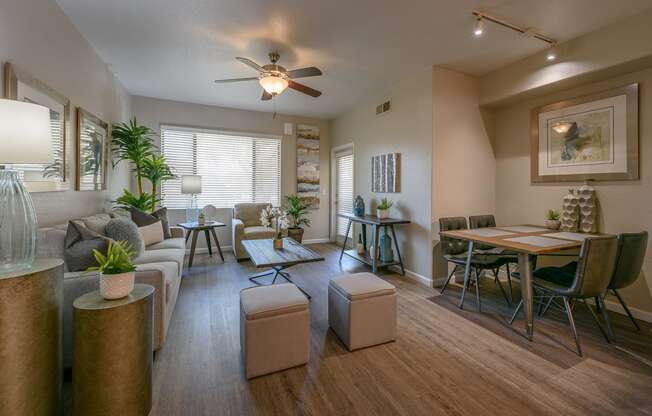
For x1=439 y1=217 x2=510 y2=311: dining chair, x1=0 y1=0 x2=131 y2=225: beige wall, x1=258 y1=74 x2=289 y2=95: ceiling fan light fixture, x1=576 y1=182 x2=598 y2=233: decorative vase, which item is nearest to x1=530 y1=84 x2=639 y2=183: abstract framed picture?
x1=576 y1=182 x2=598 y2=233: decorative vase

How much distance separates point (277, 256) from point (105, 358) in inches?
68.9

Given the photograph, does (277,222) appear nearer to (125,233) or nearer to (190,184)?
(125,233)

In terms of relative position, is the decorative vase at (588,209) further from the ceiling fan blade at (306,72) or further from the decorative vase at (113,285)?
the decorative vase at (113,285)

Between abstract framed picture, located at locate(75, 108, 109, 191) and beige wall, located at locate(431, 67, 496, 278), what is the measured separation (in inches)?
156

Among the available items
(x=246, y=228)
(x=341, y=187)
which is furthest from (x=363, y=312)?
(x=341, y=187)

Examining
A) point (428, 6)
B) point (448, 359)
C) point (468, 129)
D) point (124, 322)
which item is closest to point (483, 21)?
point (428, 6)

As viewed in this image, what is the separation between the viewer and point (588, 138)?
311 centimetres

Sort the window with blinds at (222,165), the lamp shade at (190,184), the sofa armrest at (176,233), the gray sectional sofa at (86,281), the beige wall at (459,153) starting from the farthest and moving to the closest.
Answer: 1. the window with blinds at (222,165)
2. the lamp shade at (190,184)
3. the sofa armrest at (176,233)
4. the beige wall at (459,153)
5. the gray sectional sofa at (86,281)

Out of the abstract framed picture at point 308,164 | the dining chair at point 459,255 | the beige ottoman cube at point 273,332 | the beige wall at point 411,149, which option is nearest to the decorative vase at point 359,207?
the beige wall at point 411,149

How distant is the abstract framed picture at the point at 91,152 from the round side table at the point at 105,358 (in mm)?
2184

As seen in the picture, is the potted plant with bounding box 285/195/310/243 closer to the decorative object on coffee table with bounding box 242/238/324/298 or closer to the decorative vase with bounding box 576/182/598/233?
the decorative object on coffee table with bounding box 242/238/324/298

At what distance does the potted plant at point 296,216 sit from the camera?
217 inches

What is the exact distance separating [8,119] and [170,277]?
1.49 metres

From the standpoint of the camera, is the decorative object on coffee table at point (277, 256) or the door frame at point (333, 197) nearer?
the decorative object on coffee table at point (277, 256)
